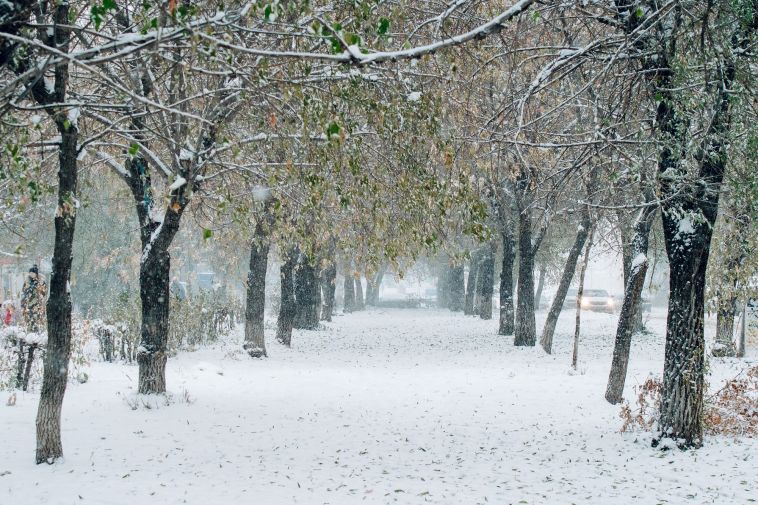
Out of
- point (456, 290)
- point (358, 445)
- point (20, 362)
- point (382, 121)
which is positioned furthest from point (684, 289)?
point (456, 290)

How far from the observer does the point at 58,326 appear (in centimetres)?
727

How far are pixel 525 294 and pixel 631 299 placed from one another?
9257mm

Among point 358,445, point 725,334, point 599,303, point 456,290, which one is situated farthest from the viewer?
point 456,290

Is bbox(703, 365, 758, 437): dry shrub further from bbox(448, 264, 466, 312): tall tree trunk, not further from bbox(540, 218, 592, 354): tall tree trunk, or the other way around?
bbox(448, 264, 466, 312): tall tree trunk

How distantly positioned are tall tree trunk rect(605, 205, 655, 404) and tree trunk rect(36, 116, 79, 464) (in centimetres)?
847

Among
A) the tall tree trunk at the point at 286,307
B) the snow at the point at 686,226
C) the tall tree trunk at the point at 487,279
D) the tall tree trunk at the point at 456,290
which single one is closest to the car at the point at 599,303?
the tall tree trunk at the point at 456,290

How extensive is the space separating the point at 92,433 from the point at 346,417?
4.13 meters

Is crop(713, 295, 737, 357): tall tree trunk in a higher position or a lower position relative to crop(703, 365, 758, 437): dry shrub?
higher

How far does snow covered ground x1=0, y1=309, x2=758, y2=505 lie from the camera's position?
6.83 metres

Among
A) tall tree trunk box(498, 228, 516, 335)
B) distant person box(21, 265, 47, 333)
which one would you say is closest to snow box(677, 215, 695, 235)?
distant person box(21, 265, 47, 333)

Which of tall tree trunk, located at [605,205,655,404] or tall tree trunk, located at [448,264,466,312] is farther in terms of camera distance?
tall tree trunk, located at [448,264,466,312]

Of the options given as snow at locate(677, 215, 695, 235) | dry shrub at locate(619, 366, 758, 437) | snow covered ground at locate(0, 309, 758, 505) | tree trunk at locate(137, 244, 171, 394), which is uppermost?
snow at locate(677, 215, 695, 235)

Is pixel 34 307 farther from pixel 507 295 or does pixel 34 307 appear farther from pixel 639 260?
pixel 507 295

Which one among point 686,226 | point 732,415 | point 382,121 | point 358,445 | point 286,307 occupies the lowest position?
point 358,445
